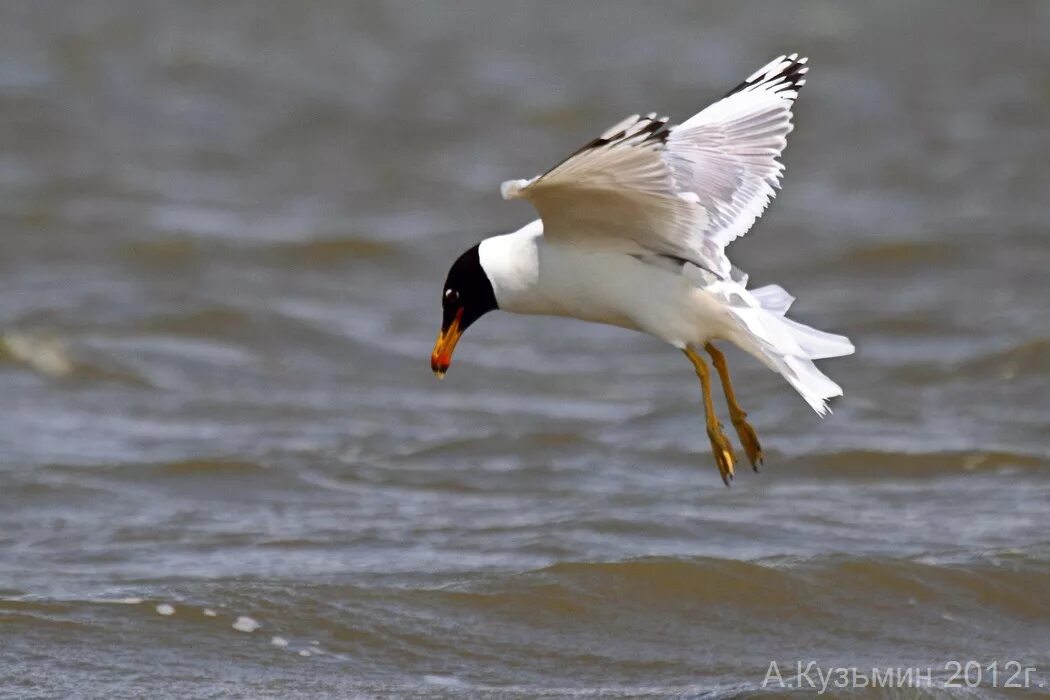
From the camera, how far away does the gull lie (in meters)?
5.05

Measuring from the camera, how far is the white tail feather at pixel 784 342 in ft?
16.6

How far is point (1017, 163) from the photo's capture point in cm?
1301

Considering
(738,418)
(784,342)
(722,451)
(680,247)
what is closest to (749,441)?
(738,418)

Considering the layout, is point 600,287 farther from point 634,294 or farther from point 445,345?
point 445,345

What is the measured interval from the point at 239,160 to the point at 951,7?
7352 mm

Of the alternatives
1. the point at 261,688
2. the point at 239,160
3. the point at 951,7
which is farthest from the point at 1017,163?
the point at 261,688

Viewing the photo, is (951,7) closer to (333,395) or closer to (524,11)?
(524,11)

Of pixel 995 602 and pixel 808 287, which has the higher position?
pixel 808 287

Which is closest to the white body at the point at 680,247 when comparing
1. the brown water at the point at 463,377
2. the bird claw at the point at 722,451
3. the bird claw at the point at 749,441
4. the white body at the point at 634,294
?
the white body at the point at 634,294

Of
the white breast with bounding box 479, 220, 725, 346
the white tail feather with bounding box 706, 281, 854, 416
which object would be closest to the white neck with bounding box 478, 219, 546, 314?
the white breast with bounding box 479, 220, 725, 346

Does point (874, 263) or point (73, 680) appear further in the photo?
point (874, 263)

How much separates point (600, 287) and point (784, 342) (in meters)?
0.55

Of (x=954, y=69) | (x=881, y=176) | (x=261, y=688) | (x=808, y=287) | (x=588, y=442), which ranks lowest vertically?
(x=261, y=688)

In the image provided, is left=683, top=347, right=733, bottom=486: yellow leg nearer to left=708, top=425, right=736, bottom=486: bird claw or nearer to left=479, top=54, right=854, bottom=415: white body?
left=708, top=425, right=736, bottom=486: bird claw
